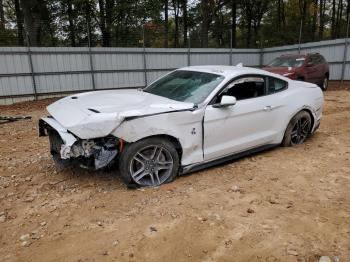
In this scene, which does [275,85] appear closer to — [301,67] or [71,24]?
[301,67]

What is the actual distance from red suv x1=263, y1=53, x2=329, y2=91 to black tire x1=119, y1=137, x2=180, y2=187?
28.1ft

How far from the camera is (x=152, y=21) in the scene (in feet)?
65.0

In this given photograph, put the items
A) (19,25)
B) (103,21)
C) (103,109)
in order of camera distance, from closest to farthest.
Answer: (103,109) → (19,25) → (103,21)

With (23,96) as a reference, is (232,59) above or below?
above

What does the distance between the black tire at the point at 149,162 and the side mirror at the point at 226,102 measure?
858 millimetres

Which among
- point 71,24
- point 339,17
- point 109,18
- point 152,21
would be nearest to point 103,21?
point 109,18

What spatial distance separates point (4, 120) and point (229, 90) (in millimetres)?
6959

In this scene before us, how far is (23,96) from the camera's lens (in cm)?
1255

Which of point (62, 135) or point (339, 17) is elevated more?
point (339, 17)

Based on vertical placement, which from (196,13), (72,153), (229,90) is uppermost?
(196,13)

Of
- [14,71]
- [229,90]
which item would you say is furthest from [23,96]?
[229,90]

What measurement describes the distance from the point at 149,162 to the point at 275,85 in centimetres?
263

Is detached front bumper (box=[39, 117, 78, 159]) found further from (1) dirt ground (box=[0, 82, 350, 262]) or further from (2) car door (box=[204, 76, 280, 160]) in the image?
(2) car door (box=[204, 76, 280, 160])

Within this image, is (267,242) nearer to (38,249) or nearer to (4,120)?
(38,249)
